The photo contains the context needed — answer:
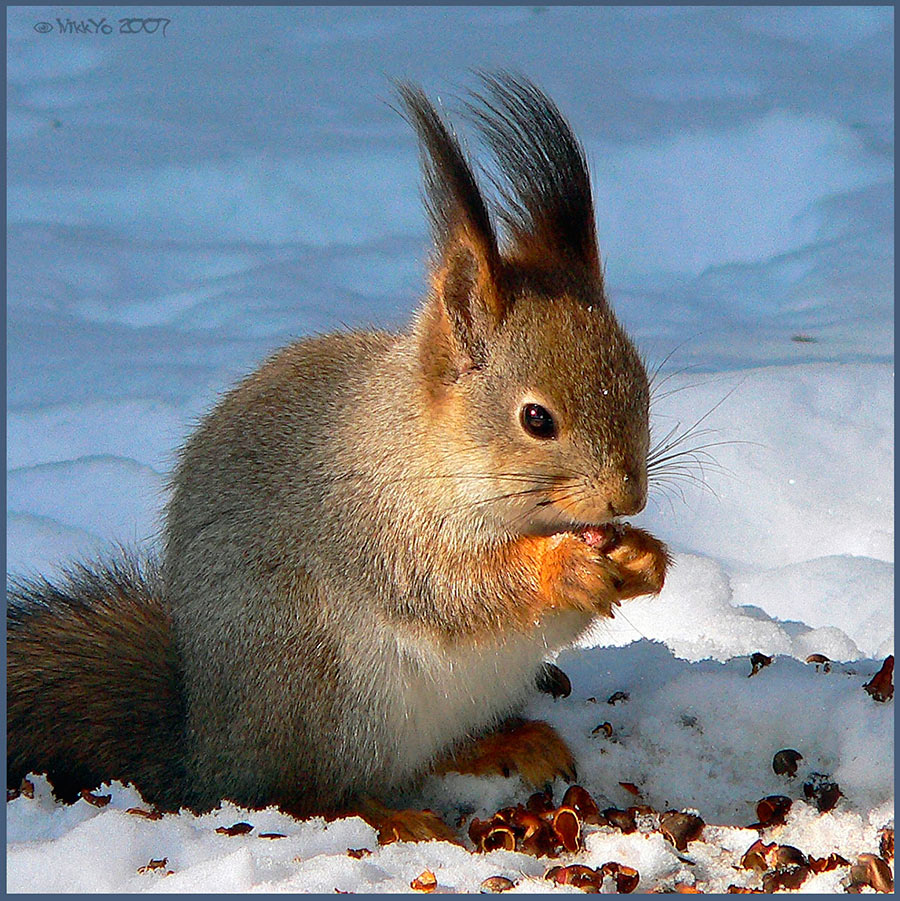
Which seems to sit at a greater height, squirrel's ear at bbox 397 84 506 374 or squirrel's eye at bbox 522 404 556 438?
squirrel's ear at bbox 397 84 506 374

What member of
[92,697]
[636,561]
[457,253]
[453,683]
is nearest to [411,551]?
[453,683]

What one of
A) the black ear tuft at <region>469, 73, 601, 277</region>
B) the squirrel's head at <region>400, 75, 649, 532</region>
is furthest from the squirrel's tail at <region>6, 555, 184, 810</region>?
the black ear tuft at <region>469, 73, 601, 277</region>

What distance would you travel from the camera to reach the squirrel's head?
5.97 feet

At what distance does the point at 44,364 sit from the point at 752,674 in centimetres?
247

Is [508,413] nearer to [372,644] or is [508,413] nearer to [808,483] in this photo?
[372,644]

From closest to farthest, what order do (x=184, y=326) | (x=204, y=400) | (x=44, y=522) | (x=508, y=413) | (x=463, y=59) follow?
(x=508, y=413) → (x=44, y=522) → (x=204, y=400) → (x=184, y=326) → (x=463, y=59)

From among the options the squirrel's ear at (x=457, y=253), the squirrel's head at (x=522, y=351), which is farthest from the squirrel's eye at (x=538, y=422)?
the squirrel's ear at (x=457, y=253)

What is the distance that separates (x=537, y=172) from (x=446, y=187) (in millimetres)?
175

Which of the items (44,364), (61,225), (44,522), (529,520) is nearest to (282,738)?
(529,520)

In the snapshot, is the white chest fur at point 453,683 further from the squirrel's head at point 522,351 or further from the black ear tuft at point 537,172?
the black ear tuft at point 537,172

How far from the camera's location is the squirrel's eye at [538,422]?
1850 millimetres

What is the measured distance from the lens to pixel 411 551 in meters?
1.95

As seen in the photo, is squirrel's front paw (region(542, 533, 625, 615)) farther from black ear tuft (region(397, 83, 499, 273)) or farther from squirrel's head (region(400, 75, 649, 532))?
black ear tuft (region(397, 83, 499, 273))

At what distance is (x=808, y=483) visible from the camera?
3113 mm
